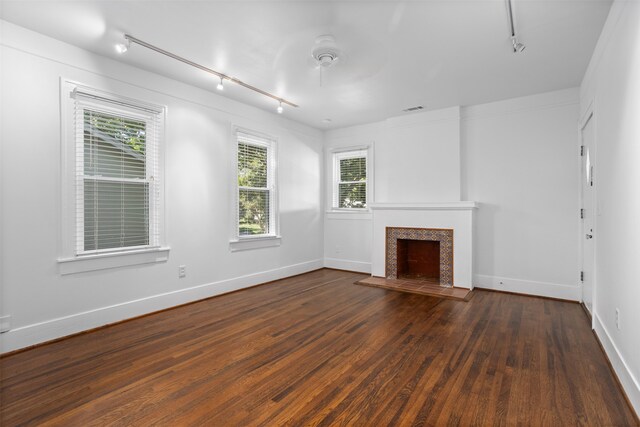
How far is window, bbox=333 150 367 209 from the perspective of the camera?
20.1 ft

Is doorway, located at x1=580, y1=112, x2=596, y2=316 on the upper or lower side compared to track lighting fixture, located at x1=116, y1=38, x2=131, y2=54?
lower

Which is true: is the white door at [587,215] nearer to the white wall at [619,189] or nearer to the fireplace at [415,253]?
the white wall at [619,189]

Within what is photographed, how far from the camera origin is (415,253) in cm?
552

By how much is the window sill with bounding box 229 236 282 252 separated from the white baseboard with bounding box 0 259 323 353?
431mm

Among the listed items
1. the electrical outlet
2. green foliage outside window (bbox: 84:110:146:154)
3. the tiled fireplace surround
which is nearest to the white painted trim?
the tiled fireplace surround

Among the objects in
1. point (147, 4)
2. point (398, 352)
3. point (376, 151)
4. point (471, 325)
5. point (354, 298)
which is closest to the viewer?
point (147, 4)

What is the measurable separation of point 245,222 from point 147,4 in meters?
3.03

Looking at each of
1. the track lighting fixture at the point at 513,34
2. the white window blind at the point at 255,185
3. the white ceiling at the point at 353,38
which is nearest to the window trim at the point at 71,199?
the white ceiling at the point at 353,38

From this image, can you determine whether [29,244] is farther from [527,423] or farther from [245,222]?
[527,423]

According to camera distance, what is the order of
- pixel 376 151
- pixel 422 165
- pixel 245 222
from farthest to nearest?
pixel 376 151
pixel 422 165
pixel 245 222

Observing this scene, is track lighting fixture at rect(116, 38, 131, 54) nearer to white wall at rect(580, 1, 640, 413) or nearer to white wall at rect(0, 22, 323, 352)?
white wall at rect(0, 22, 323, 352)

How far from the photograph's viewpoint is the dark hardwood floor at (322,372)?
1.87 m

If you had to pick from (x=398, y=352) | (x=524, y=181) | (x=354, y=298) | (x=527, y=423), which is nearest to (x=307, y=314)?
(x=354, y=298)

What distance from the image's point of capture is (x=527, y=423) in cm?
179
